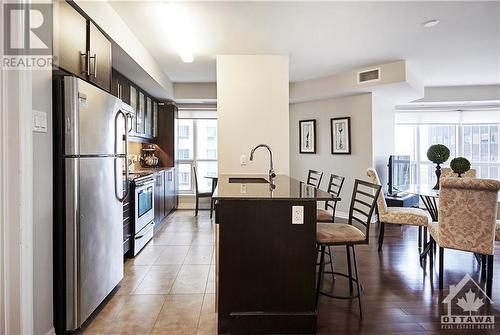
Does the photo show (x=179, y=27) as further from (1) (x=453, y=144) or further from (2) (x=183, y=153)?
(1) (x=453, y=144)

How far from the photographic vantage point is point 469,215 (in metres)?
2.76

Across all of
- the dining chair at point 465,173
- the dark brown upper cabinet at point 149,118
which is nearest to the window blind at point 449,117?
the dining chair at point 465,173

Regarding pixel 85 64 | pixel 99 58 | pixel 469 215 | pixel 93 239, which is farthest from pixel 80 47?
pixel 469 215

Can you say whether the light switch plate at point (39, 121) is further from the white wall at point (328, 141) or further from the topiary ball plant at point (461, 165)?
the white wall at point (328, 141)

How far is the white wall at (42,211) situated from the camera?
1.86 metres

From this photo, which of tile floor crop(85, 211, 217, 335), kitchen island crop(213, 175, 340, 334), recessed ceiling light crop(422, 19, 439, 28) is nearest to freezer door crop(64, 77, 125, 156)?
kitchen island crop(213, 175, 340, 334)

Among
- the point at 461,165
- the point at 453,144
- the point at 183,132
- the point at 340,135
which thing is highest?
the point at 183,132

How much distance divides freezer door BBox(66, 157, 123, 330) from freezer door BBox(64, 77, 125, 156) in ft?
0.31

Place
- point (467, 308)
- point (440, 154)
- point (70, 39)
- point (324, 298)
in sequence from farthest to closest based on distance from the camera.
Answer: point (440, 154) < point (324, 298) < point (467, 308) < point (70, 39)

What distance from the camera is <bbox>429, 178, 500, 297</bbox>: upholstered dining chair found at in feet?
8.77

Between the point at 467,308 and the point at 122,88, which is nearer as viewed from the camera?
the point at 467,308

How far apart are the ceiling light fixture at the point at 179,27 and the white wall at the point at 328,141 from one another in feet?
10.8

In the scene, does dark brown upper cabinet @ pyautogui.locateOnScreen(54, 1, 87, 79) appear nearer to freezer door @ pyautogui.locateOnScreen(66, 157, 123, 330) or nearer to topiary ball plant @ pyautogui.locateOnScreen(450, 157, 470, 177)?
freezer door @ pyautogui.locateOnScreen(66, 157, 123, 330)

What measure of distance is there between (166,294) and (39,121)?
68.7 inches
